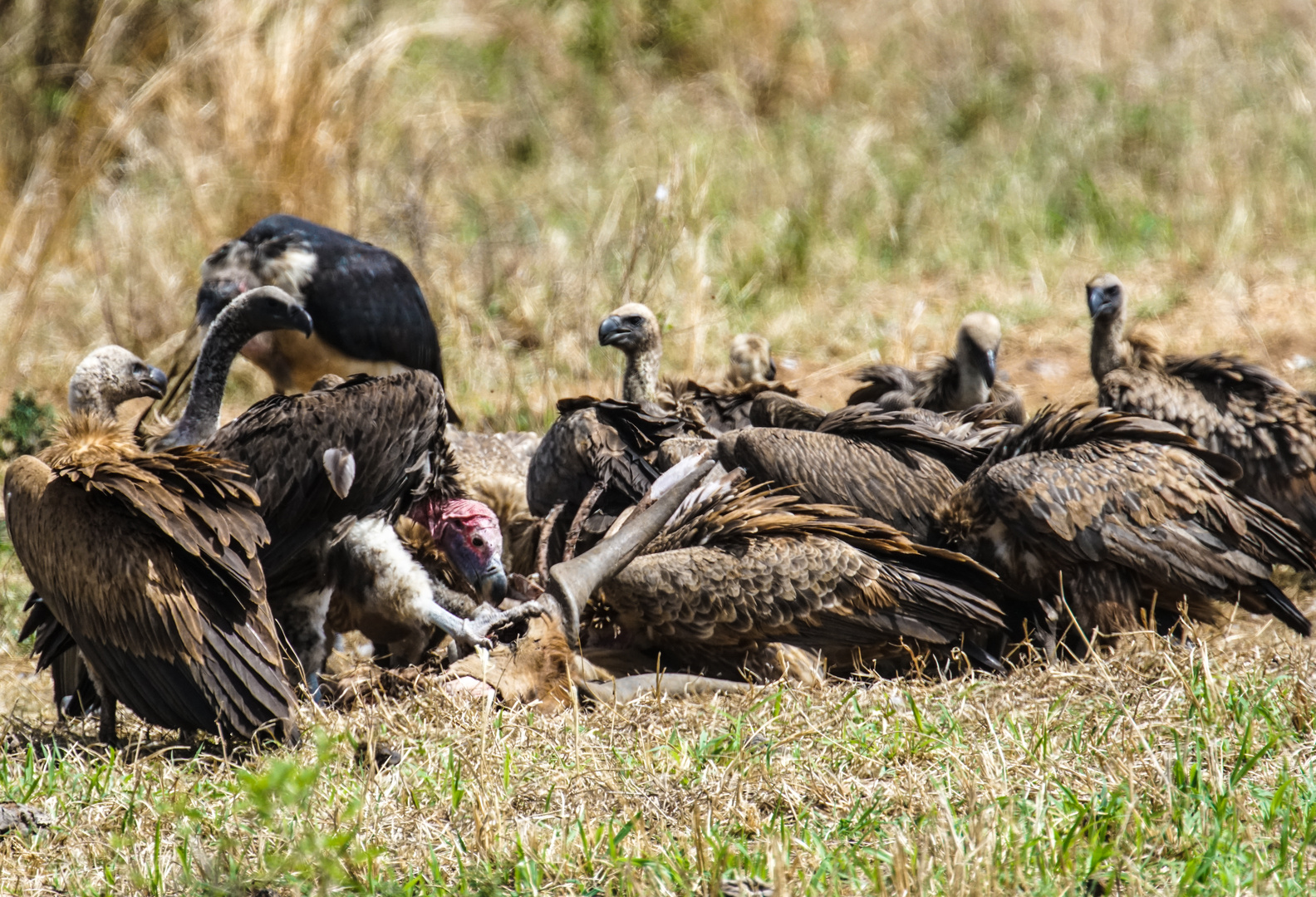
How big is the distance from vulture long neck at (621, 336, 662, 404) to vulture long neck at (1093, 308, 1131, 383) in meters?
1.81

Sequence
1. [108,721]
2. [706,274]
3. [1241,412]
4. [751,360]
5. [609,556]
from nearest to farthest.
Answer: [108,721] < [609,556] < [1241,412] < [751,360] < [706,274]

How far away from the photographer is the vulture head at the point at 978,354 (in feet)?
18.7

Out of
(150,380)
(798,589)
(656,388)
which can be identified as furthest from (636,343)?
(150,380)

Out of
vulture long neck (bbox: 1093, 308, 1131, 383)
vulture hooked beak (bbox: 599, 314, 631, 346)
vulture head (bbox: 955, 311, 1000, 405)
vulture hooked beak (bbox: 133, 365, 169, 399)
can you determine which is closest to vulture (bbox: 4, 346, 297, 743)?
vulture hooked beak (bbox: 133, 365, 169, 399)

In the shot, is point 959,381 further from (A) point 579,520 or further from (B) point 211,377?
(B) point 211,377

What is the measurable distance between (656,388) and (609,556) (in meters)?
1.57

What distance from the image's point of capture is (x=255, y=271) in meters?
6.22

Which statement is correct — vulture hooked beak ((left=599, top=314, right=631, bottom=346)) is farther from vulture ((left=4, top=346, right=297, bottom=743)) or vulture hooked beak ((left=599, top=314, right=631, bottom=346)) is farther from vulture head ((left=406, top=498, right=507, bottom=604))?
vulture ((left=4, top=346, right=297, bottom=743))

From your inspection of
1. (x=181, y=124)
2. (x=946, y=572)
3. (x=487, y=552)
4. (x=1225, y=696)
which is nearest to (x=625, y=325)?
(x=487, y=552)

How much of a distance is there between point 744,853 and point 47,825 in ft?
5.25

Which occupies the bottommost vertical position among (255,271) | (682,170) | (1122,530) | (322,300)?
(1122,530)

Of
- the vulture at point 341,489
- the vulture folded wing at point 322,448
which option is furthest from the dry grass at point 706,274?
the vulture folded wing at point 322,448

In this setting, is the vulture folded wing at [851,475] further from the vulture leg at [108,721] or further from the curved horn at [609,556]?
the vulture leg at [108,721]

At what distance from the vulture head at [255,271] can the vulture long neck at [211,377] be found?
126cm
